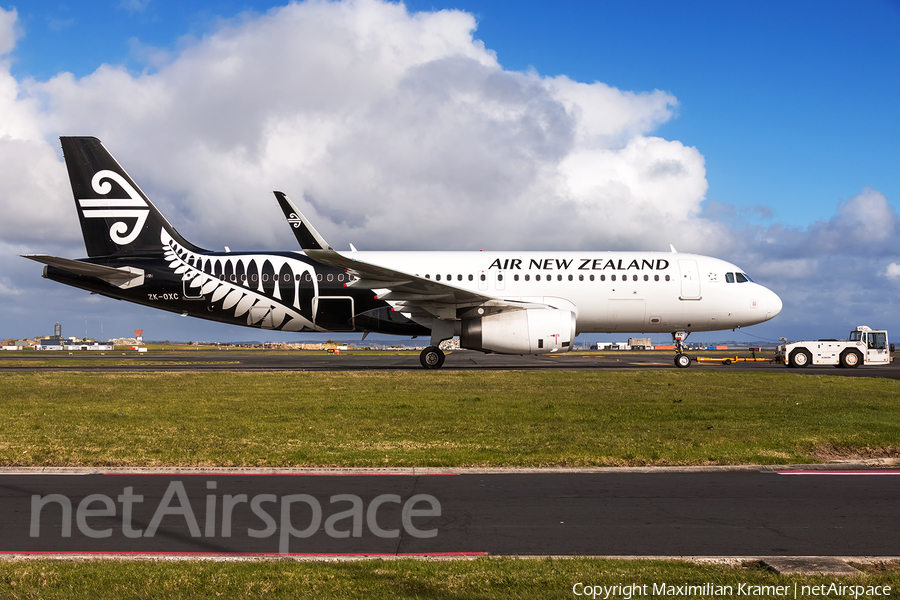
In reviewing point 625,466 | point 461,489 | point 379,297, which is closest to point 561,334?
point 379,297

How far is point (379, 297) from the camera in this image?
83.2 ft

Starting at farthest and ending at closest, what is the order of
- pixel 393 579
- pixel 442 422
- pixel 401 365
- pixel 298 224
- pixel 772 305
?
pixel 401 365 < pixel 772 305 < pixel 298 224 < pixel 442 422 < pixel 393 579

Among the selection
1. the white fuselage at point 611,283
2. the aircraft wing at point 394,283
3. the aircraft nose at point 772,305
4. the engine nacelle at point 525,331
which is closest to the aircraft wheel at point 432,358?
the aircraft wing at point 394,283

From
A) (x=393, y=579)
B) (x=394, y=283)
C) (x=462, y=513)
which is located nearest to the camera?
(x=393, y=579)


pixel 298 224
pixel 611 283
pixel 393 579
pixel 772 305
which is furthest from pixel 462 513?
pixel 772 305

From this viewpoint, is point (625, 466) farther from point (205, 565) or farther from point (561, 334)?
point (561, 334)

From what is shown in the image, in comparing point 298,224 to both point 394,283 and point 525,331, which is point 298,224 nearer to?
point 394,283

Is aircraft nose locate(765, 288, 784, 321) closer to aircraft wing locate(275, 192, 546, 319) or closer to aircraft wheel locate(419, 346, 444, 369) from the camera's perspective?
aircraft wing locate(275, 192, 546, 319)

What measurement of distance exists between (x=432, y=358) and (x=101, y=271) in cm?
1291

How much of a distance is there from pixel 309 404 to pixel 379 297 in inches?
409

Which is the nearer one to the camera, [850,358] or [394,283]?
[394,283]

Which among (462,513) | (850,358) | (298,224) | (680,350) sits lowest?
(462,513)

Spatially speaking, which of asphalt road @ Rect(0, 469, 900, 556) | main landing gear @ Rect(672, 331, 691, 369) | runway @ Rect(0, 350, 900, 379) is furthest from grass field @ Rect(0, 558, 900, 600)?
main landing gear @ Rect(672, 331, 691, 369)

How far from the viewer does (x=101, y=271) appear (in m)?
25.8
